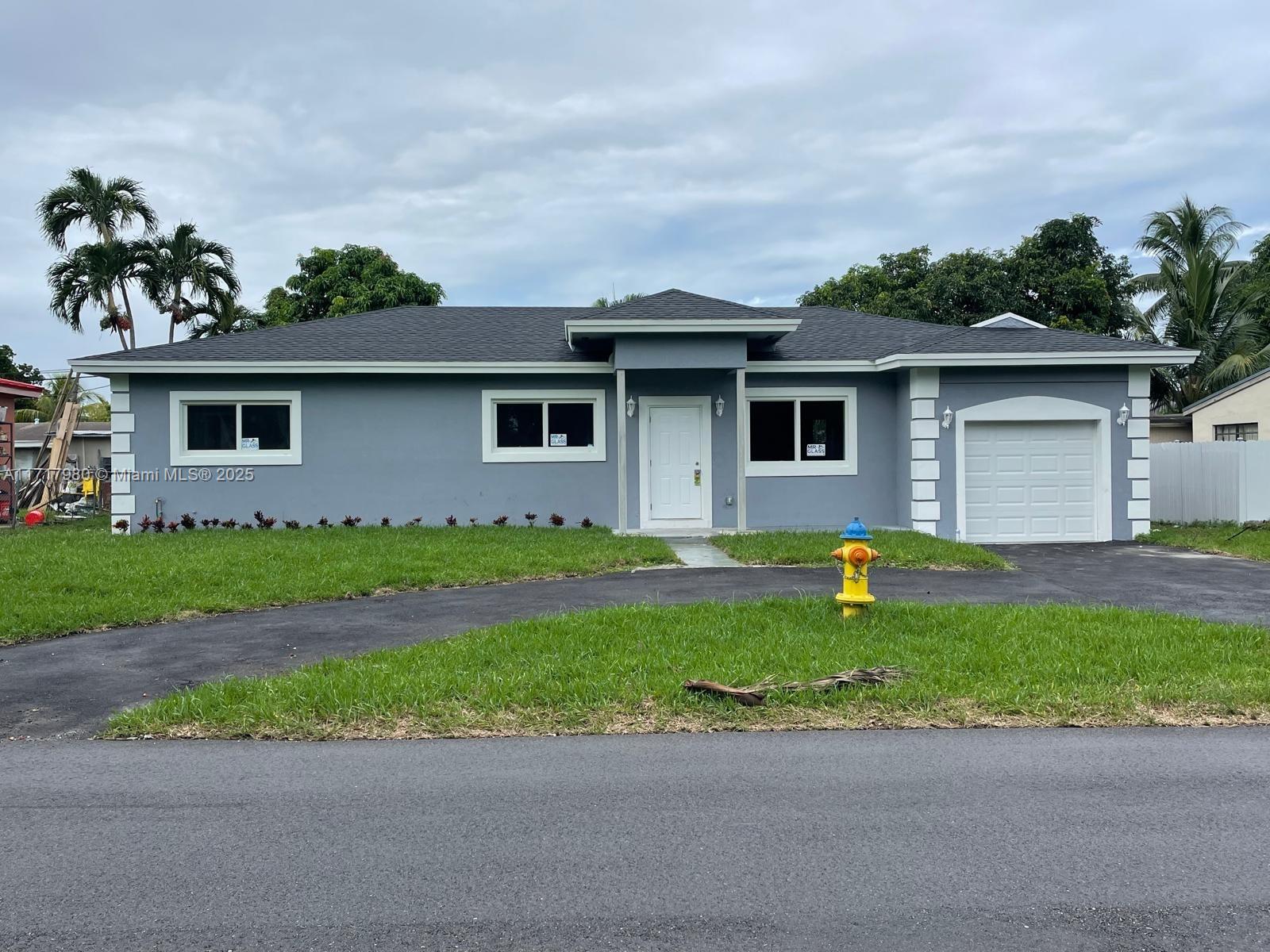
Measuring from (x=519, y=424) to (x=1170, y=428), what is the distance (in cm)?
2039

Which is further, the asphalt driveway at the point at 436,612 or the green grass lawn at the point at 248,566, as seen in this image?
the green grass lawn at the point at 248,566

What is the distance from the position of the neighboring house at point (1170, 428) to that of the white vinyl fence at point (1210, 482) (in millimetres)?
7865

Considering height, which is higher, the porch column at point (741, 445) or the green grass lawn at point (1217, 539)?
the porch column at point (741, 445)

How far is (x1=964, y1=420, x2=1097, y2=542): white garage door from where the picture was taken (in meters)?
→ 15.5

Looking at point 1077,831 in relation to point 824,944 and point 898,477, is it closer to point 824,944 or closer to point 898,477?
point 824,944

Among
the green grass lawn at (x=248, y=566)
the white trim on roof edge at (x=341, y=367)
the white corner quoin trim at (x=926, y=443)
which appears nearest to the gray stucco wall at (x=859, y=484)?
the white corner quoin trim at (x=926, y=443)

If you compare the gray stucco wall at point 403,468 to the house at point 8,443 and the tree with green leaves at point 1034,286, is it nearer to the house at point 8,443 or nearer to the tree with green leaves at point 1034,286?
the house at point 8,443

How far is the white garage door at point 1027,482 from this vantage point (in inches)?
610

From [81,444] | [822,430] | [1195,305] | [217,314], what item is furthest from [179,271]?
[1195,305]

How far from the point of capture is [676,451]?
16391mm

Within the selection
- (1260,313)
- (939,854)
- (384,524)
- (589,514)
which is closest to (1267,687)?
(939,854)

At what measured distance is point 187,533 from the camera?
14.6 m

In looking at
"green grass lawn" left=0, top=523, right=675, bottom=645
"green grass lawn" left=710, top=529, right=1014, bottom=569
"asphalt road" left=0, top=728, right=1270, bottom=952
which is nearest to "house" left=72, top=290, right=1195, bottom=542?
"green grass lawn" left=0, top=523, right=675, bottom=645

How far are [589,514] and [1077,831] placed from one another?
12.6 metres
